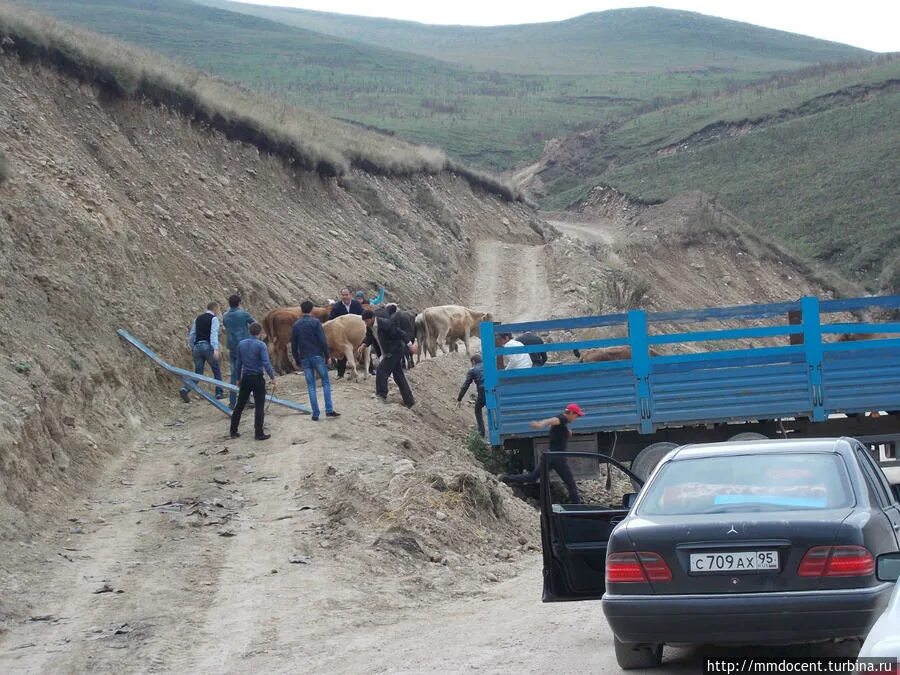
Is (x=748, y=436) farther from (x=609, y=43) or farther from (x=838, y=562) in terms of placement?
(x=609, y=43)

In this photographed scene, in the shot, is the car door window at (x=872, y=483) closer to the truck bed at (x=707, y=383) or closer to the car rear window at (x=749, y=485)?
the car rear window at (x=749, y=485)

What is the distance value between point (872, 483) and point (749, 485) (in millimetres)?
812

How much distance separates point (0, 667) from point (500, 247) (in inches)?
1215

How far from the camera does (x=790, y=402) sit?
13852 millimetres

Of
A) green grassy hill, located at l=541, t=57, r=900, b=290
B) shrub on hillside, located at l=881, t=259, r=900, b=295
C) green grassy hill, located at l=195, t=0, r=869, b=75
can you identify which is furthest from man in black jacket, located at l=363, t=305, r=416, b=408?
green grassy hill, located at l=195, t=0, r=869, b=75

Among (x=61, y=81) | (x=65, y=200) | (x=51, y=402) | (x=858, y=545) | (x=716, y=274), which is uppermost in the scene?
(x=61, y=81)

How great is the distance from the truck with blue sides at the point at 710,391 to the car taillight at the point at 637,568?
7261 millimetres

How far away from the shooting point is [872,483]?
720 cm

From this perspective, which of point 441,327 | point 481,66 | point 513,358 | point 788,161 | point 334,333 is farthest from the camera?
point 481,66

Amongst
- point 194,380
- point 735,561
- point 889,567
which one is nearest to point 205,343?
point 194,380

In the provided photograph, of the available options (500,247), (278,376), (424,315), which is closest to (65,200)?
(278,376)

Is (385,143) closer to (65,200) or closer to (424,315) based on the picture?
(424,315)

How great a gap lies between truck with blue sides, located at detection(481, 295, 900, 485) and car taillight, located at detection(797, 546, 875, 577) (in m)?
7.46

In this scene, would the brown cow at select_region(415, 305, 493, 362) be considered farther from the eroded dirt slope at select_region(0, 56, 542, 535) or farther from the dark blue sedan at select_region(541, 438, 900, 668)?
the dark blue sedan at select_region(541, 438, 900, 668)
